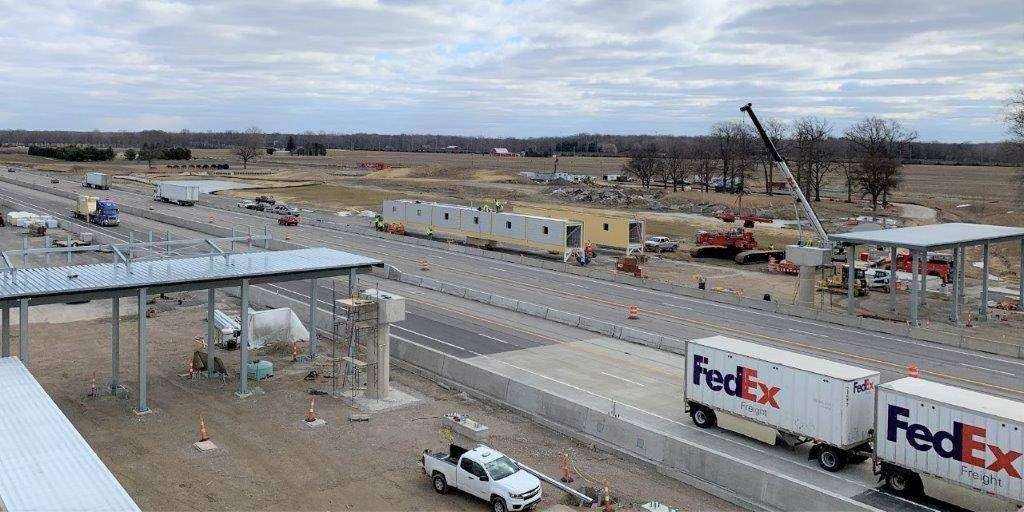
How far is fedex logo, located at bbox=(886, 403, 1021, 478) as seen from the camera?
71.4 ft

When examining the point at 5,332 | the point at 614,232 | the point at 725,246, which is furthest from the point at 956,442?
the point at 725,246

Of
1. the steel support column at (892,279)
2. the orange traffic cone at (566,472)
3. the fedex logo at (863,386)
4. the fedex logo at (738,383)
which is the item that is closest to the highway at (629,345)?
the fedex logo at (738,383)

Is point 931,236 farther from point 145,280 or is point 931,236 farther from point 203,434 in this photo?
point 145,280

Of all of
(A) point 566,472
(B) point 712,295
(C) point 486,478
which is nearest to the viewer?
(C) point 486,478

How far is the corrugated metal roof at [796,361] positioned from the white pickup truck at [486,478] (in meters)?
8.91

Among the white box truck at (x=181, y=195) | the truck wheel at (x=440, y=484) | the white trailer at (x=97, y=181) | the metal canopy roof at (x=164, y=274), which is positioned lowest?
the truck wheel at (x=440, y=484)

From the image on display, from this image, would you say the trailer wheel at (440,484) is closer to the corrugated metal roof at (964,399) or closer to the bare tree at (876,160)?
the corrugated metal roof at (964,399)

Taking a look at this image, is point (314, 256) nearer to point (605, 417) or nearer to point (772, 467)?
point (605, 417)

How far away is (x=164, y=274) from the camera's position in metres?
31.9

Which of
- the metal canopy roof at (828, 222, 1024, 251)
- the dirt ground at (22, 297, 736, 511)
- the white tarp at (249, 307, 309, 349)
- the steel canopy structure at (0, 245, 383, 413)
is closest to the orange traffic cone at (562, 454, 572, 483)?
the dirt ground at (22, 297, 736, 511)

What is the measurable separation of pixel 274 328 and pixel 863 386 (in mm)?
25772

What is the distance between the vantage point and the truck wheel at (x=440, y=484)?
79.1ft

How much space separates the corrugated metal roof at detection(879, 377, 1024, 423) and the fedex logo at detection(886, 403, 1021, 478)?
58 centimetres

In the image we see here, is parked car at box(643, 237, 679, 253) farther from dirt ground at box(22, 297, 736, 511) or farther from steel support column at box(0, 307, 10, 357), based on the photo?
steel support column at box(0, 307, 10, 357)
